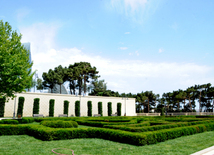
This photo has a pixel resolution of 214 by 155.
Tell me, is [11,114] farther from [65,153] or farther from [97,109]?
[65,153]

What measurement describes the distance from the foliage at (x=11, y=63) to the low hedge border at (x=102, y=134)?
6.81 m

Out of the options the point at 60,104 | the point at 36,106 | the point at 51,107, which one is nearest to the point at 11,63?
the point at 36,106

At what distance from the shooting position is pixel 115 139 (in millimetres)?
8859

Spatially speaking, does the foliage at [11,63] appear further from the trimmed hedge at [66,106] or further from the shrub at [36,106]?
the trimmed hedge at [66,106]

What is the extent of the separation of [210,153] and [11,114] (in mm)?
32752

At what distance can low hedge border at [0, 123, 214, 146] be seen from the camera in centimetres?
805

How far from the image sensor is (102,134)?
31.7 feet

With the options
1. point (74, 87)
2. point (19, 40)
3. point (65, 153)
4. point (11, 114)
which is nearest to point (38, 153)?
point (65, 153)

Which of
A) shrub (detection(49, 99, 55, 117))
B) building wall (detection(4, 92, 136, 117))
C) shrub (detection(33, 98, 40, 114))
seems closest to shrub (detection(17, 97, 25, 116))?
building wall (detection(4, 92, 136, 117))

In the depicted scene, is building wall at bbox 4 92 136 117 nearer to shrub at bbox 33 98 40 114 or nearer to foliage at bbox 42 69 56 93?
shrub at bbox 33 98 40 114

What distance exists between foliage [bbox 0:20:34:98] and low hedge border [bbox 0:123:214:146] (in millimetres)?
6812

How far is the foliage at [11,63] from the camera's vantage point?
16547 millimetres

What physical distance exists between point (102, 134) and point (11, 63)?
1192 centimetres

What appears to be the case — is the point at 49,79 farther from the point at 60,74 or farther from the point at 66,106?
the point at 66,106
